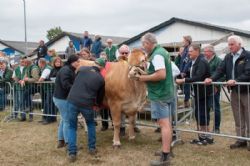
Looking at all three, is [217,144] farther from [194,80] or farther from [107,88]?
[107,88]

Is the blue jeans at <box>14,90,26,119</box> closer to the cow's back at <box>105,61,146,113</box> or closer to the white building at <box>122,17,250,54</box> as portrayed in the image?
the cow's back at <box>105,61,146,113</box>

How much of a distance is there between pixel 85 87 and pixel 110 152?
1.48 metres

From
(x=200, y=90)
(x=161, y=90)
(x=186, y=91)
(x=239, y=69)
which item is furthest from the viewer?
(x=186, y=91)

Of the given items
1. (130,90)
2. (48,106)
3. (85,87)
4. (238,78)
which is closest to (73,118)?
(85,87)

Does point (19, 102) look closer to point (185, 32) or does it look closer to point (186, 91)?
point (186, 91)

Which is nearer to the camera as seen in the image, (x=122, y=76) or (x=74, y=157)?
(x=74, y=157)

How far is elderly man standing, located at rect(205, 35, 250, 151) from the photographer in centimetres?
662

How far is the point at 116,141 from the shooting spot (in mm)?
7355

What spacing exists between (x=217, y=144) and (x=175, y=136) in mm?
895

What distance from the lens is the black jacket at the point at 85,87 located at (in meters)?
6.46

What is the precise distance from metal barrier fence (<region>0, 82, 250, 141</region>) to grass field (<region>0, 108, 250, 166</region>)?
0.33 metres

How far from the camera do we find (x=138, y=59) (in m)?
6.97

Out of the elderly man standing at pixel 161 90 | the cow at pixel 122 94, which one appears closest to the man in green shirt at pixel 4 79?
the cow at pixel 122 94

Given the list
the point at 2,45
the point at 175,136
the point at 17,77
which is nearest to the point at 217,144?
the point at 175,136
